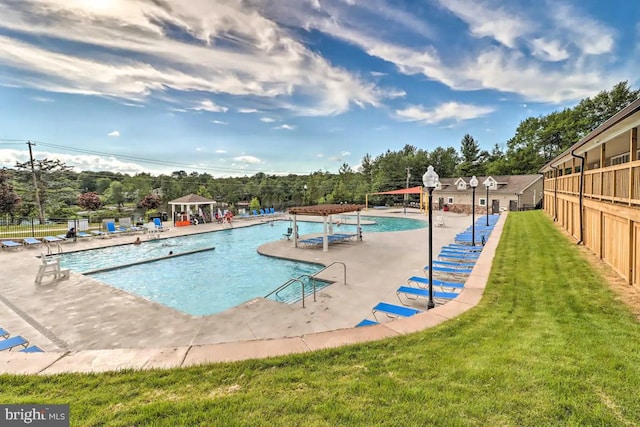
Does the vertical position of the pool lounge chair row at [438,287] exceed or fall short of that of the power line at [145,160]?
it falls short

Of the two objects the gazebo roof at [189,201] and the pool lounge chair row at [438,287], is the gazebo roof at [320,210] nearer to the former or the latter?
the pool lounge chair row at [438,287]

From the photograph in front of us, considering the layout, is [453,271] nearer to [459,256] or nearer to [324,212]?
[459,256]

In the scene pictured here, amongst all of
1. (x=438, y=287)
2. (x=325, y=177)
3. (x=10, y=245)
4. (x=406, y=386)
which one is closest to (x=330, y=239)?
(x=438, y=287)

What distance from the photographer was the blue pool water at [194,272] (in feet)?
31.3

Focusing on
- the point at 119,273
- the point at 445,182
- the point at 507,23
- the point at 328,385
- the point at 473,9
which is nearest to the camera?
the point at 328,385

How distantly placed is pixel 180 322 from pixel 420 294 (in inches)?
224

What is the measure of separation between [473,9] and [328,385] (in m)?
16.5

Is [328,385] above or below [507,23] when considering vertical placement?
below

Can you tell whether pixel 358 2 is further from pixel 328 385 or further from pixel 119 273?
pixel 119 273

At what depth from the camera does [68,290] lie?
28.8 feet

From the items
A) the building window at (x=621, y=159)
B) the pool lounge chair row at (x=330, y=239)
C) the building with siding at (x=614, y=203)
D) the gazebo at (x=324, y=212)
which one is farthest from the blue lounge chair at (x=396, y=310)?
the building window at (x=621, y=159)

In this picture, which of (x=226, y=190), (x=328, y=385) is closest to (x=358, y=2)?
(x=328, y=385)

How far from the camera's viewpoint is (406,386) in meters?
2.78

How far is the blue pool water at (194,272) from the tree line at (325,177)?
14.6 metres
